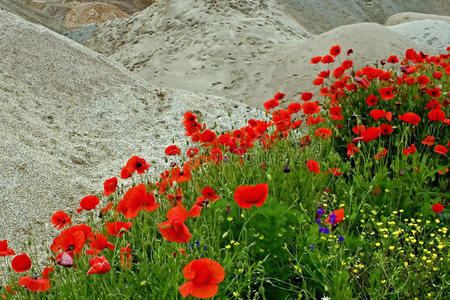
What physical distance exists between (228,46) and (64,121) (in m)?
4.45

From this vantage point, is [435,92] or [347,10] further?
[347,10]

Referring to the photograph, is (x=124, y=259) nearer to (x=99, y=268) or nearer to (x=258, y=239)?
(x=99, y=268)

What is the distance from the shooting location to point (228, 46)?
30.3ft

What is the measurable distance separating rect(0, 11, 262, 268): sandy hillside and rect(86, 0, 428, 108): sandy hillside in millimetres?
1269

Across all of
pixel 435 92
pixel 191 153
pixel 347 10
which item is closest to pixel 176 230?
pixel 191 153

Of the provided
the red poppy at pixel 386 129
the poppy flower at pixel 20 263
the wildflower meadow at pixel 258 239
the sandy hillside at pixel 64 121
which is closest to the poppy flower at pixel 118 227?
the wildflower meadow at pixel 258 239

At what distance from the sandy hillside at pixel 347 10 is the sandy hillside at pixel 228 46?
5.46 ft

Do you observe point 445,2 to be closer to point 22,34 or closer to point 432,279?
point 22,34

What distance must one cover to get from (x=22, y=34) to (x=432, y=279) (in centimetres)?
686

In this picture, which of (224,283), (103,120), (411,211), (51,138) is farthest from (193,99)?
(224,283)

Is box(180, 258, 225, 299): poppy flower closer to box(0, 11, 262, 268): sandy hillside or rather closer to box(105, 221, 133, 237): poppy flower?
box(105, 221, 133, 237): poppy flower

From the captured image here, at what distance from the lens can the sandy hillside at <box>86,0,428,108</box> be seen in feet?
24.8

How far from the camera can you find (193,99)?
6.78m

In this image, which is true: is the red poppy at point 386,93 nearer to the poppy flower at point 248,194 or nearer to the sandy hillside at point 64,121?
the poppy flower at point 248,194
